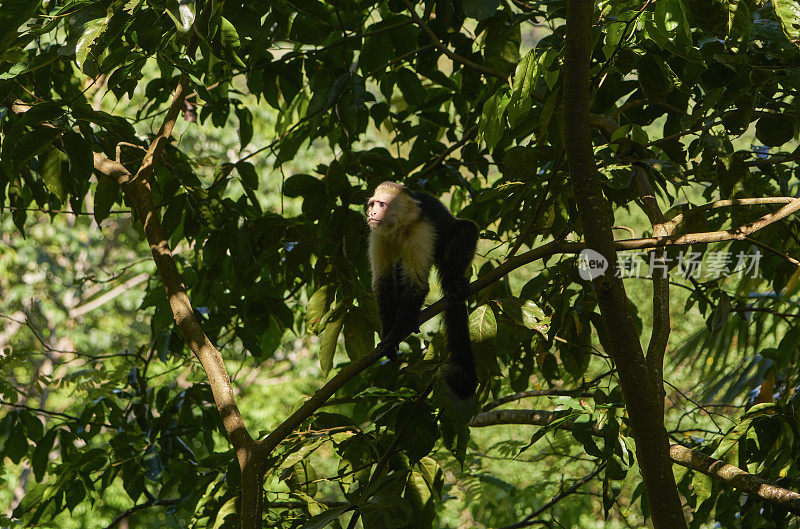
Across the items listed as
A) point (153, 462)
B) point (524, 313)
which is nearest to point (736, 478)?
point (524, 313)

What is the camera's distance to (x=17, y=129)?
1594 millimetres

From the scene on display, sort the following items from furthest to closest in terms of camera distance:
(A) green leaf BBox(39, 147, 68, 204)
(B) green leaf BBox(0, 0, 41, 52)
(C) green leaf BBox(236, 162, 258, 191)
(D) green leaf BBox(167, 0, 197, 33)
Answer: (C) green leaf BBox(236, 162, 258, 191)
(A) green leaf BBox(39, 147, 68, 204)
(D) green leaf BBox(167, 0, 197, 33)
(B) green leaf BBox(0, 0, 41, 52)

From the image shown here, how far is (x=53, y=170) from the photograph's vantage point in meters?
1.89

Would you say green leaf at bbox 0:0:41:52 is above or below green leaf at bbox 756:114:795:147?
below

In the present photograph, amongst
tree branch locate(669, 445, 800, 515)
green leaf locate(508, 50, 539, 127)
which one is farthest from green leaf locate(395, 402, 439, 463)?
green leaf locate(508, 50, 539, 127)

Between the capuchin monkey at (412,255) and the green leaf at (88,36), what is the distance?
1.12 m

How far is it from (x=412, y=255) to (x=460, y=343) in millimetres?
401

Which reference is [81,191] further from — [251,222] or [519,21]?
[519,21]

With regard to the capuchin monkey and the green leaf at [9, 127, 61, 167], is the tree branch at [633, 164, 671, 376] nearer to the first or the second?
the capuchin monkey

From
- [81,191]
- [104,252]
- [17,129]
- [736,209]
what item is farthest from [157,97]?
[104,252]

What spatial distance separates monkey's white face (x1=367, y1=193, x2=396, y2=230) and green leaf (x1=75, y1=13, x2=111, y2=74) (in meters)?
1.10

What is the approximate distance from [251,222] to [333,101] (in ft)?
1.80

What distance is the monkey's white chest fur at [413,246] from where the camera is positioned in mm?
2428

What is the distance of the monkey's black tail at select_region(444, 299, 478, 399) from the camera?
198cm
